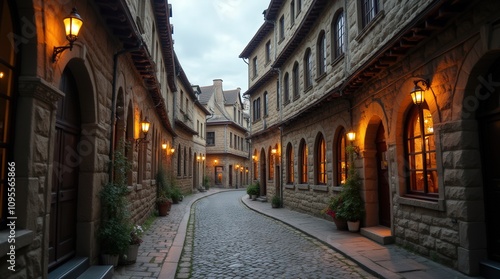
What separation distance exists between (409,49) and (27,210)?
6.95 meters

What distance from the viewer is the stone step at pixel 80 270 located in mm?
4763

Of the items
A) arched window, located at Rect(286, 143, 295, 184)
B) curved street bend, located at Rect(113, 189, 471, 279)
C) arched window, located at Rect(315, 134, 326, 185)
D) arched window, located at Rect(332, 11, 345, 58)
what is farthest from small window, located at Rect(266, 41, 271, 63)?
curved street bend, located at Rect(113, 189, 471, 279)

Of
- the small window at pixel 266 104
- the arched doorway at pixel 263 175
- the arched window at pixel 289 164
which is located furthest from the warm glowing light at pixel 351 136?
the arched doorway at pixel 263 175

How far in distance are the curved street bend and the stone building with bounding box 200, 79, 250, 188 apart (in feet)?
95.1

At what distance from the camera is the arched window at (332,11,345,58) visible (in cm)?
1127

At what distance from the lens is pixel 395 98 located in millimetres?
7941

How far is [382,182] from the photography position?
954cm

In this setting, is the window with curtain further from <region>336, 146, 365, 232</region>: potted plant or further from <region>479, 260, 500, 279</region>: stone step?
<region>336, 146, 365, 232</region>: potted plant

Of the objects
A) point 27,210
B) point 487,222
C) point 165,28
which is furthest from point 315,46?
point 27,210

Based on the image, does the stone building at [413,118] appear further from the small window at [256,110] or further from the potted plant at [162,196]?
the small window at [256,110]

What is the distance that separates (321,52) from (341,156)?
13.4ft

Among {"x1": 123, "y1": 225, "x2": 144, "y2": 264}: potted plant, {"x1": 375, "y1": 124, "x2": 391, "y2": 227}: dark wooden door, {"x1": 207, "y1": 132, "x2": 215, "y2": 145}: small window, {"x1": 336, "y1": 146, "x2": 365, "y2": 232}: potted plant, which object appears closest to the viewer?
{"x1": 123, "y1": 225, "x2": 144, "y2": 264}: potted plant

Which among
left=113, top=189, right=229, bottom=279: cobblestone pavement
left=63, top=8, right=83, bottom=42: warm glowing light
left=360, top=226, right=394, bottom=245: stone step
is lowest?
left=113, top=189, right=229, bottom=279: cobblestone pavement

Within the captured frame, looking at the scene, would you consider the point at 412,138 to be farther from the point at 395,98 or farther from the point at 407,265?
the point at 407,265
